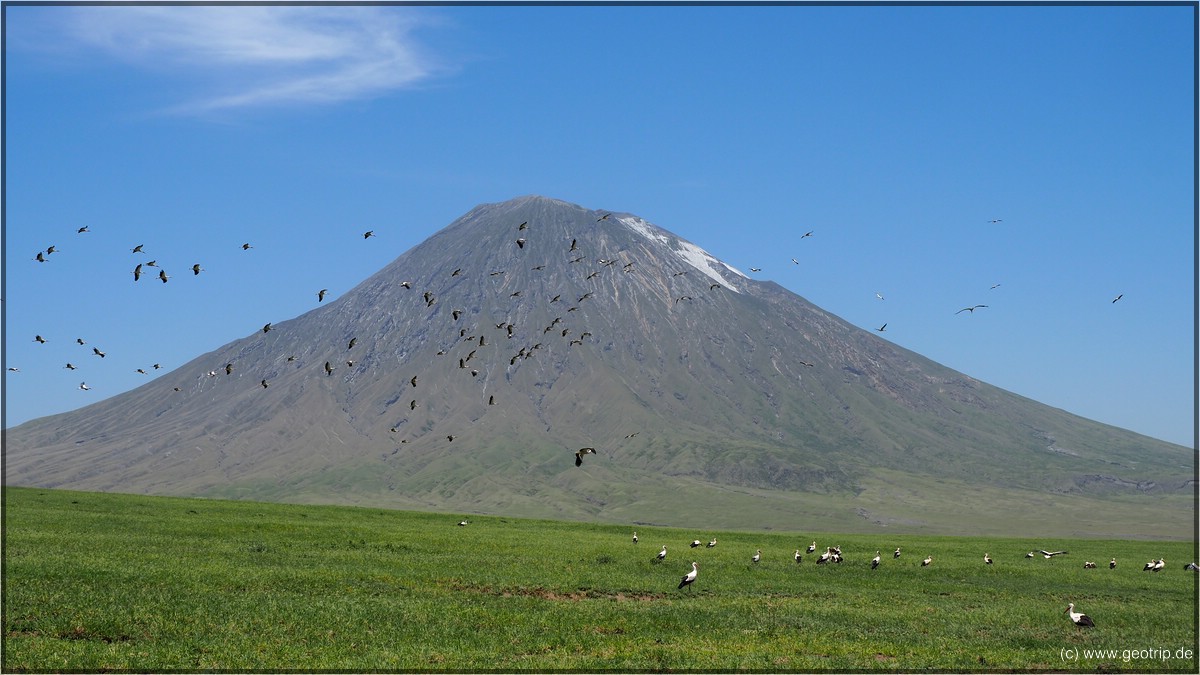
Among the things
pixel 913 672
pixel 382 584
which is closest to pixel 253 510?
pixel 382 584

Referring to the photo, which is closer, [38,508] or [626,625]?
[626,625]

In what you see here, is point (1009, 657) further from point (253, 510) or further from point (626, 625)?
point (253, 510)

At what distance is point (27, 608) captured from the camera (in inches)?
1187

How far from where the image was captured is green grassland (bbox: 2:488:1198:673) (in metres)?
28.3

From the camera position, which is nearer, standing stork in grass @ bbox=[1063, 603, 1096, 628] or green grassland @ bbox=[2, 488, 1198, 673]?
green grassland @ bbox=[2, 488, 1198, 673]

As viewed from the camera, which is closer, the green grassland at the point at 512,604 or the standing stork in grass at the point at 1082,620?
the green grassland at the point at 512,604

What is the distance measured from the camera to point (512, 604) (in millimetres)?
36750

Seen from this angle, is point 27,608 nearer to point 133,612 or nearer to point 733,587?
point 133,612

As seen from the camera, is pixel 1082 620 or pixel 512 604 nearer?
pixel 1082 620

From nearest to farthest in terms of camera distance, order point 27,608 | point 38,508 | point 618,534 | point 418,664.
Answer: point 418,664 → point 27,608 → point 38,508 → point 618,534

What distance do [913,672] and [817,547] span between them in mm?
37770

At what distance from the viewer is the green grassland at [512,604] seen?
28.3 metres

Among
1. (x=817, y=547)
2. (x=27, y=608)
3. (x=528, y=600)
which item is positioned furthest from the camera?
(x=817, y=547)

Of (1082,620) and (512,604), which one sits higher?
(512,604)
